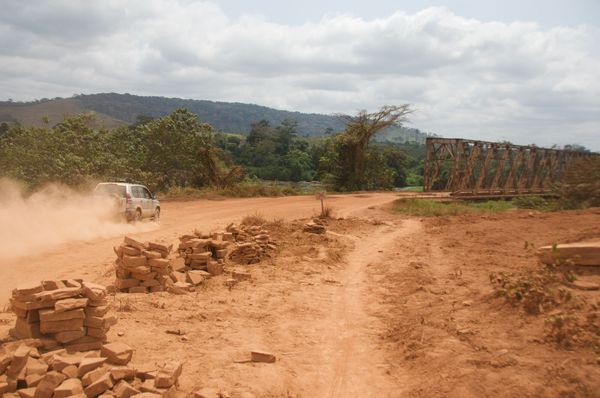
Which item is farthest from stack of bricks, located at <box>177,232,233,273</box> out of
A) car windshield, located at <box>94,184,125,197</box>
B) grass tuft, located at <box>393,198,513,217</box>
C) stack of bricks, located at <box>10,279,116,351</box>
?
grass tuft, located at <box>393,198,513,217</box>

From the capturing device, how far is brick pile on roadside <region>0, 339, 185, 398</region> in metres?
4.56

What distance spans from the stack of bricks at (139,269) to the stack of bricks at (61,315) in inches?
96.4

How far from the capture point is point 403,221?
63.3ft

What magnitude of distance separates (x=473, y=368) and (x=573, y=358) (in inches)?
39.2

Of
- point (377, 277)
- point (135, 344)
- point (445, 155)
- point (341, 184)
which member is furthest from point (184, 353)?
point (341, 184)

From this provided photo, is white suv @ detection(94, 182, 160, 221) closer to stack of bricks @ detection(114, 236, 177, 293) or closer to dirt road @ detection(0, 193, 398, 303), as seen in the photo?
dirt road @ detection(0, 193, 398, 303)

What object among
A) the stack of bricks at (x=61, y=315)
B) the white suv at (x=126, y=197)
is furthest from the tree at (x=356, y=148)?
the stack of bricks at (x=61, y=315)

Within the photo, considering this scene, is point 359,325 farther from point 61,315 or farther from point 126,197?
point 126,197

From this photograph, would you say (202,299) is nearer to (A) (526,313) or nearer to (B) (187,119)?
(A) (526,313)

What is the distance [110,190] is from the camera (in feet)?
51.2

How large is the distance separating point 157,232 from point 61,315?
1003 centimetres

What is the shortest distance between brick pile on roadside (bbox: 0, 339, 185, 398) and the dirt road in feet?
11.3

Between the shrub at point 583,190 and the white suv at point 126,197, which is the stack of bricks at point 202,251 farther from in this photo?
the shrub at point 583,190

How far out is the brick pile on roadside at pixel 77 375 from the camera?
15.0 feet
